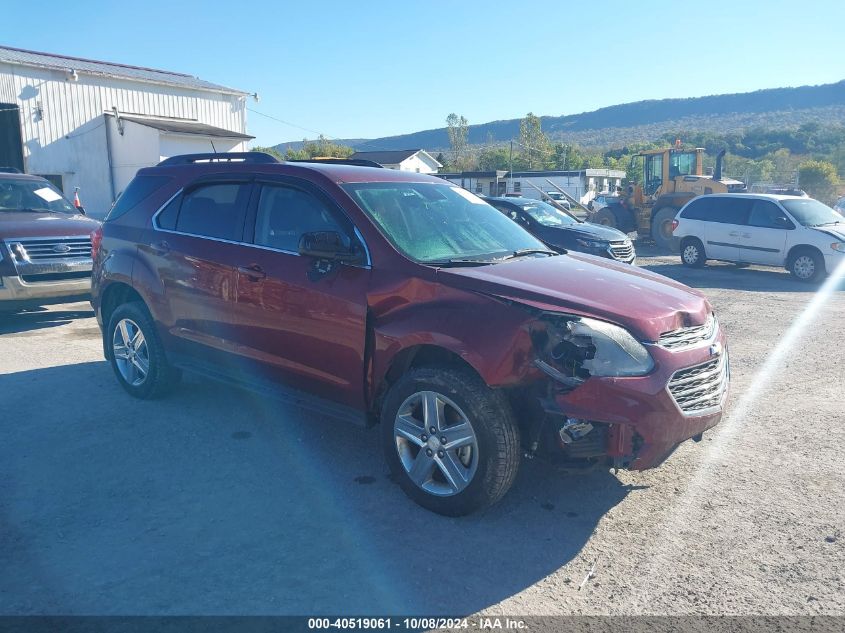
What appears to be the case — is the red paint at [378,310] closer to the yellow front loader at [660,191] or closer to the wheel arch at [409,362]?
the wheel arch at [409,362]

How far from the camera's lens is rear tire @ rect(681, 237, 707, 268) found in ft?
53.6

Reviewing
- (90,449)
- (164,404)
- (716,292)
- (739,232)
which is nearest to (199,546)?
(90,449)

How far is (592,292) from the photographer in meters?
4.05

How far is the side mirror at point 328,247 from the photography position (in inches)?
170

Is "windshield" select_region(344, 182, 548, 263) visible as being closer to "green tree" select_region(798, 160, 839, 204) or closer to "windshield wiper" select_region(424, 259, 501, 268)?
"windshield wiper" select_region(424, 259, 501, 268)

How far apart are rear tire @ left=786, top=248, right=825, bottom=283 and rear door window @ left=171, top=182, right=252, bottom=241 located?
12671 millimetres

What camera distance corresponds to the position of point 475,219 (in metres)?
5.19

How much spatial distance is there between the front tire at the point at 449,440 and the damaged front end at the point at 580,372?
0.78 ft

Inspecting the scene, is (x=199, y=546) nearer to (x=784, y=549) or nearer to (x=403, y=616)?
(x=403, y=616)

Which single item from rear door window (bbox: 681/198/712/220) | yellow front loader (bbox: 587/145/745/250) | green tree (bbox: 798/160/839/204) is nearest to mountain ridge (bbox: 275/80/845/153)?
green tree (bbox: 798/160/839/204)

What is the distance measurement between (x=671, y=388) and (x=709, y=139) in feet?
284

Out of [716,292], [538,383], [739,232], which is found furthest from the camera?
[739,232]

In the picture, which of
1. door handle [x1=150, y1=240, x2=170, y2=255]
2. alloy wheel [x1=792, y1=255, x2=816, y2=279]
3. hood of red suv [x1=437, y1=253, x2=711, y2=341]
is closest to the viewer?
hood of red suv [x1=437, y1=253, x2=711, y2=341]

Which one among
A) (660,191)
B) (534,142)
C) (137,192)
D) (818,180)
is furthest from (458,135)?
(137,192)
